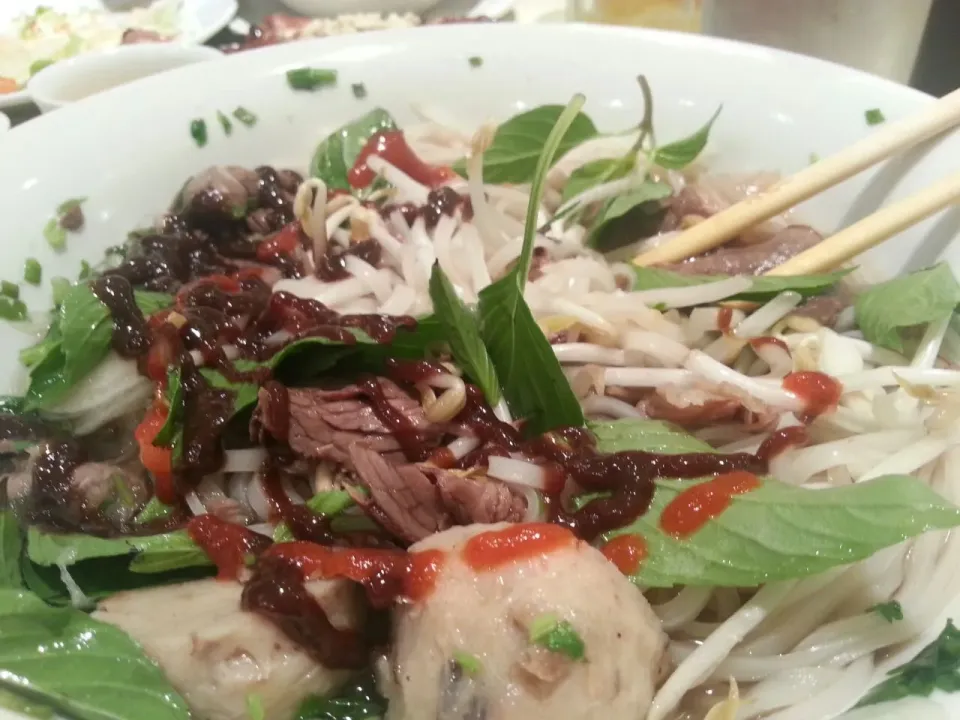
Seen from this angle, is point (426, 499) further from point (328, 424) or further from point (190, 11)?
point (190, 11)

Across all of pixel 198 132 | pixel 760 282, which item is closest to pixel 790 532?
pixel 760 282

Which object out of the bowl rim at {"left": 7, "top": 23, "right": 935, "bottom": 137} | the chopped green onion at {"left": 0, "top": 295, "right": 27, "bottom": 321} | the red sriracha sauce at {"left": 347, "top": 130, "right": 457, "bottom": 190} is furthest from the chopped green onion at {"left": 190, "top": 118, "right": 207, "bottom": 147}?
the chopped green onion at {"left": 0, "top": 295, "right": 27, "bottom": 321}

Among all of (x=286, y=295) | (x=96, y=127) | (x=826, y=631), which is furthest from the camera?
(x=96, y=127)

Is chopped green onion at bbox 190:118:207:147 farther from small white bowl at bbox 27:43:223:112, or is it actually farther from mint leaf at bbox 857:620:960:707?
mint leaf at bbox 857:620:960:707

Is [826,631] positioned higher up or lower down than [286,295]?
lower down

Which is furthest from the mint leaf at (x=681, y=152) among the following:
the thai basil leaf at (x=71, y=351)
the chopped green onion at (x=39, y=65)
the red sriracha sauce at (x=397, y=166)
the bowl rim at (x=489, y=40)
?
the chopped green onion at (x=39, y=65)

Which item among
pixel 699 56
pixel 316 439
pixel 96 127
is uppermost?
pixel 699 56

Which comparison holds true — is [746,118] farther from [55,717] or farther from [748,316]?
[55,717]

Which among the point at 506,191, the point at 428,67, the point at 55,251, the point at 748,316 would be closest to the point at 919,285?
the point at 748,316
